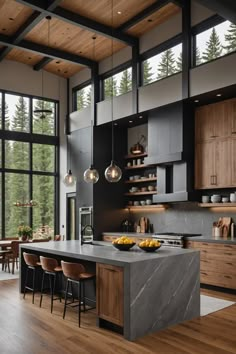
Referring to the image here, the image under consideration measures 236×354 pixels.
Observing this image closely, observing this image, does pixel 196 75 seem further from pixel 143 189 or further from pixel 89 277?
pixel 89 277

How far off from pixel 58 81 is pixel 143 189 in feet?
15.0

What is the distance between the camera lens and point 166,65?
7.88 meters

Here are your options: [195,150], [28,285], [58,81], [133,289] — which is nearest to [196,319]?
[133,289]

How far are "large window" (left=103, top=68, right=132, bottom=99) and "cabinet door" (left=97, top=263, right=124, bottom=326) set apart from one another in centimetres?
548

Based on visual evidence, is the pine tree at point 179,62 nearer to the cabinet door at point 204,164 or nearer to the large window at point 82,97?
the cabinet door at point 204,164

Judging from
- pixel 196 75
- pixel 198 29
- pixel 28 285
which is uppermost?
pixel 198 29

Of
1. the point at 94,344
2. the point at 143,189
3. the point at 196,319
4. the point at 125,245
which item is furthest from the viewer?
the point at 143,189

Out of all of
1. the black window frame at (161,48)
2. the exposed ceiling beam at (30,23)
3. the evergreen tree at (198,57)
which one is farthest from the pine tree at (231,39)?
the exposed ceiling beam at (30,23)

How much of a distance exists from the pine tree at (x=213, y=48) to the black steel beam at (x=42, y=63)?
4495 mm

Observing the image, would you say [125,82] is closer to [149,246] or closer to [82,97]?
[82,97]

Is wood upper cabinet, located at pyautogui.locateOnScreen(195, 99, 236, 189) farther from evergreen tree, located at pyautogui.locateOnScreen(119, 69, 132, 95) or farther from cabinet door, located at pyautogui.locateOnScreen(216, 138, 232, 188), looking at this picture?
evergreen tree, located at pyautogui.locateOnScreen(119, 69, 132, 95)

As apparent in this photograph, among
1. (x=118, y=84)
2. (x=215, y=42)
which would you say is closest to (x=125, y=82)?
(x=118, y=84)

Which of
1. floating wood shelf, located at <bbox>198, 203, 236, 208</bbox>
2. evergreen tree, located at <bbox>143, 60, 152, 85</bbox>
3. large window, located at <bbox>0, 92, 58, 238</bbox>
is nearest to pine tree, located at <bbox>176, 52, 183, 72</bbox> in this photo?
evergreen tree, located at <bbox>143, 60, 152, 85</bbox>

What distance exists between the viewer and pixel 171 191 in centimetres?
782
